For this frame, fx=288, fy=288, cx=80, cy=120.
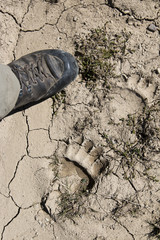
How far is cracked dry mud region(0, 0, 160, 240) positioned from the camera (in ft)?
8.59

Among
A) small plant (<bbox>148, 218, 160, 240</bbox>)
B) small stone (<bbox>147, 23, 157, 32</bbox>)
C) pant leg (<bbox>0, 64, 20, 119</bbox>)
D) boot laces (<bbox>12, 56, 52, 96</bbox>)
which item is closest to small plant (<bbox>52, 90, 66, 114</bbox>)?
boot laces (<bbox>12, 56, 52, 96</bbox>)

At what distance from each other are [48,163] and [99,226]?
74 centimetres

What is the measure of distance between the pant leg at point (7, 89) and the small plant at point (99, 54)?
2.25ft

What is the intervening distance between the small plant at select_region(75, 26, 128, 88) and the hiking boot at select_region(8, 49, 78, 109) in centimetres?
15

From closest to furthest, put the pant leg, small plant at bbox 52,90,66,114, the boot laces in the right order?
the pant leg
the boot laces
small plant at bbox 52,90,66,114

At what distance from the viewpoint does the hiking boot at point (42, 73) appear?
2506mm

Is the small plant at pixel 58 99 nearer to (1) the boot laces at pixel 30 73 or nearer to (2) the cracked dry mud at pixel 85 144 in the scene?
(2) the cracked dry mud at pixel 85 144

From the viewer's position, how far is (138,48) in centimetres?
268

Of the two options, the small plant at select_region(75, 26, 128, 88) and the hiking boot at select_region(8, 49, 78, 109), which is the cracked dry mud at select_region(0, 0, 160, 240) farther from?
the hiking boot at select_region(8, 49, 78, 109)

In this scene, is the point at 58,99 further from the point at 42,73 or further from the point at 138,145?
the point at 138,145

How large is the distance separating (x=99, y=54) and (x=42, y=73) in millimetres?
574

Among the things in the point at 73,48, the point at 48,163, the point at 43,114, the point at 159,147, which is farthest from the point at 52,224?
the point at 73,48

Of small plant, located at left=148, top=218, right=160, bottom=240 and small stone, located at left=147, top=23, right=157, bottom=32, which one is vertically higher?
small stone, located at left=147, top=23, right=157, bottom=32

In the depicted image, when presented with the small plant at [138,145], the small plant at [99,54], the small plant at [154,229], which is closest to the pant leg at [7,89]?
the small plant at [99,54]
